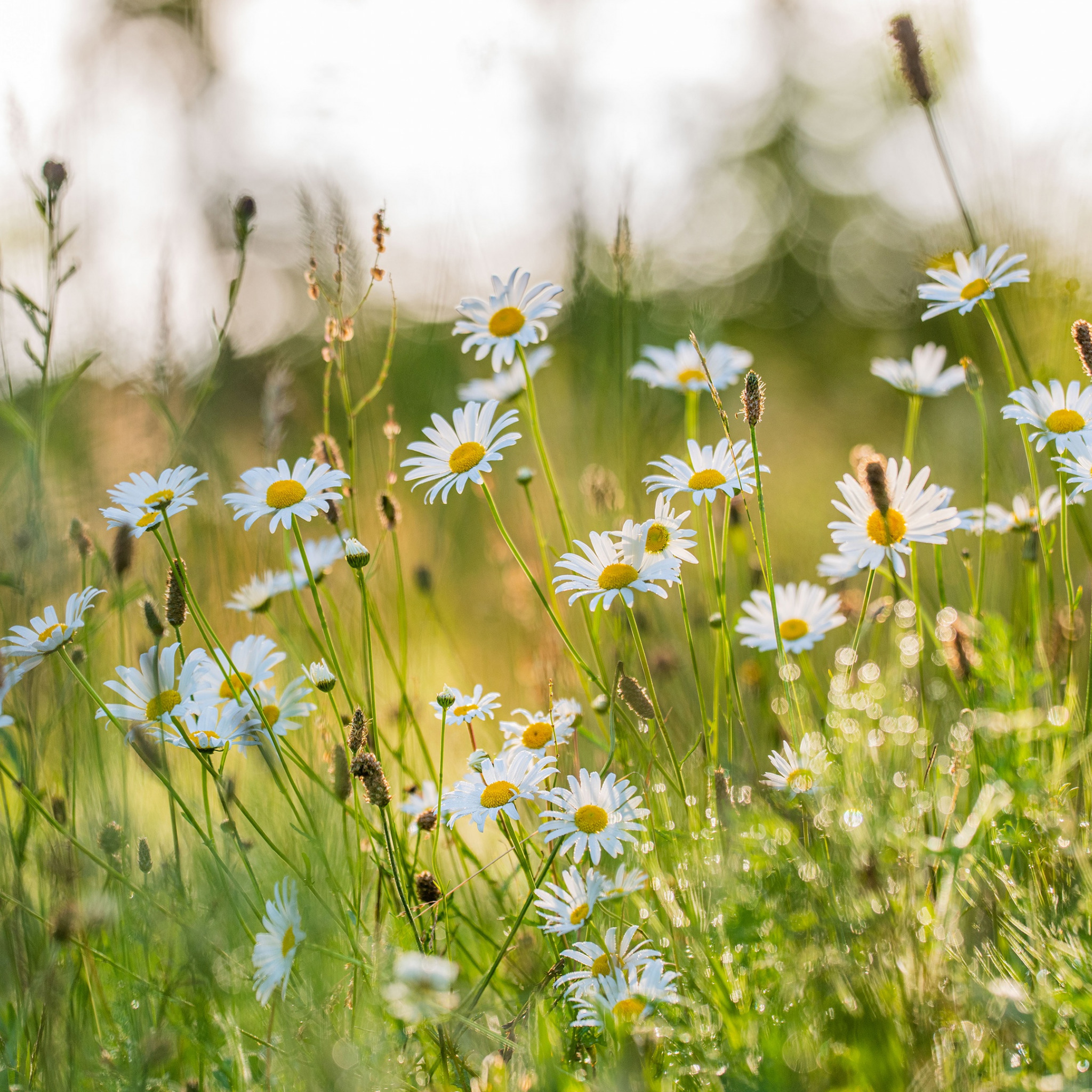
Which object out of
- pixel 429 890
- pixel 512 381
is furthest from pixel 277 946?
pixel 512 381

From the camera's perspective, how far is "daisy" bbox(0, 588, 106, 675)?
1.25m

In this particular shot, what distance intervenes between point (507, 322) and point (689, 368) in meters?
0.67

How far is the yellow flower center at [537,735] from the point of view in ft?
4.48

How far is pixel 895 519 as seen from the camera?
51.7 inches

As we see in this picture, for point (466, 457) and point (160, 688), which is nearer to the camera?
point (160, 688)

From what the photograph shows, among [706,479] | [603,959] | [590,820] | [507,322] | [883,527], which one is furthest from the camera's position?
[507,322]

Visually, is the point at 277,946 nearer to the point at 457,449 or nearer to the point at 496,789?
the point at 496,789

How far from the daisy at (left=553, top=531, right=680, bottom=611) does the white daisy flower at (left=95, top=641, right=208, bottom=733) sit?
59 cm

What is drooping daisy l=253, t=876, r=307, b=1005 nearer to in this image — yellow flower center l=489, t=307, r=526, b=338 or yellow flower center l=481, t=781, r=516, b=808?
yellow flower center l=481, t=781, r=516, b=808

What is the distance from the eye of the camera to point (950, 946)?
0.95 meters

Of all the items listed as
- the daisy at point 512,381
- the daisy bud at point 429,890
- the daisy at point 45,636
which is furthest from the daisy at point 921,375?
the daisy at point 45,636

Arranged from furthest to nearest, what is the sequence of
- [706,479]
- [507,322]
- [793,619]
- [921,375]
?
[921,375], [793,619], [507,322], [706,479]

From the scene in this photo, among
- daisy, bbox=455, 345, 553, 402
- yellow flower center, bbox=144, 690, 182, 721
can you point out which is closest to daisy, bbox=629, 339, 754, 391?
daisy, bbox=455, 345, 553, 402

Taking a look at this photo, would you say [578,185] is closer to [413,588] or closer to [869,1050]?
[413,588]
